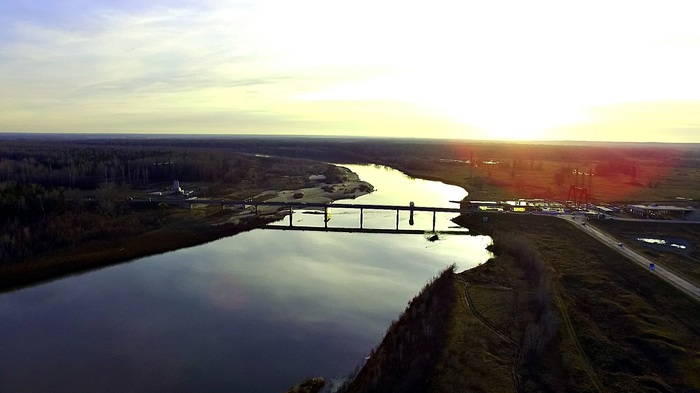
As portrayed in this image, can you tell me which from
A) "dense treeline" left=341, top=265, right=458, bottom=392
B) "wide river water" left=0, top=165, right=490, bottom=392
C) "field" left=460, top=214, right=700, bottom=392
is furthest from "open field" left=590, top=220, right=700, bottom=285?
"dense treeline" left=341, top=265, right=458, bottom=392

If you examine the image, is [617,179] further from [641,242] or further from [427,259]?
[427,259]

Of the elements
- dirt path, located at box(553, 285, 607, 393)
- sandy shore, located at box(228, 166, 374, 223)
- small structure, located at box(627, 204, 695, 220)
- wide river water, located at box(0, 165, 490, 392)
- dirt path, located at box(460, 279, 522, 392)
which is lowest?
wide river water, located at box(0, 165, 490, 392)

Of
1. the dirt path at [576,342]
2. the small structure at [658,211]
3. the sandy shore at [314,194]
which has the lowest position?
the dirt path at [576,342]

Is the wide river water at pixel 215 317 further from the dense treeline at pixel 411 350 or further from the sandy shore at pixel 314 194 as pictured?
the sandy shore at pixel 314 194

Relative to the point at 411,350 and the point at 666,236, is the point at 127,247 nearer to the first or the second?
the point at 411,350

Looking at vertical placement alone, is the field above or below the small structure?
below

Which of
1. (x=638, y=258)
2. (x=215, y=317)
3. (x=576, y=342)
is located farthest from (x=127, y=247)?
(x=638, y=258)

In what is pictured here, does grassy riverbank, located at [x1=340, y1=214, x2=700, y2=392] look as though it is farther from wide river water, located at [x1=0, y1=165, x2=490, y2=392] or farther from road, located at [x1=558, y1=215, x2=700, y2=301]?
wide river water, located at [x1=0, y1=165, x2=490, y2=392]

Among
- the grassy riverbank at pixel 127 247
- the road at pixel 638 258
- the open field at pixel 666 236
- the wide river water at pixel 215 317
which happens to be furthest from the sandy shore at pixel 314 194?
the open field at pixel 666 236
